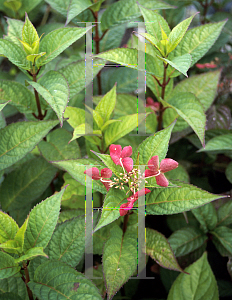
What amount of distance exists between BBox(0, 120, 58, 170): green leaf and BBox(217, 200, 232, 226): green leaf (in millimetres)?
662

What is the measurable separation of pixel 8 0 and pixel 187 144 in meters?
1.00

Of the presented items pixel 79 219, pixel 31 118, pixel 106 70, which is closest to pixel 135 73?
pixel 106 70

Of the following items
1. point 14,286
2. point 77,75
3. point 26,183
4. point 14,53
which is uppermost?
point 14,53

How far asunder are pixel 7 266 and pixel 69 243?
192 mm

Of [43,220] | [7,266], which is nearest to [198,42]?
[43,220]

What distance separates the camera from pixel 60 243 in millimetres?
789

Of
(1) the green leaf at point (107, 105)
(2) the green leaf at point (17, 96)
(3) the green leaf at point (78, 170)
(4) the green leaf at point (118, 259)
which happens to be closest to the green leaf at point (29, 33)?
(2) the green leaf at point (17, 96)

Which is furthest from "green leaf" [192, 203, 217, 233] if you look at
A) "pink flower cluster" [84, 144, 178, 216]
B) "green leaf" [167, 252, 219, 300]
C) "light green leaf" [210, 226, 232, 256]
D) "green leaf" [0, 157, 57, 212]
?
"green leaf" [0, 157, 57, 212]

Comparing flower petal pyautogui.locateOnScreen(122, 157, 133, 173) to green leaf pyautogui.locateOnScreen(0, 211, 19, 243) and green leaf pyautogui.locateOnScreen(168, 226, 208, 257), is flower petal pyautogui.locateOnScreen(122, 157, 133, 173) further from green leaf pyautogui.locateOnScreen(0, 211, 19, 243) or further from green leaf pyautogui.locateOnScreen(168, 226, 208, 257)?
green leaf pyautogui.locateOnScreen(168, 226, 208, 257)

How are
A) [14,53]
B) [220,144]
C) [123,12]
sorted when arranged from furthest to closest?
[123,12]
[220,144]
[14,53]

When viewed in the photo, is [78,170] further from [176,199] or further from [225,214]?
[225,214]

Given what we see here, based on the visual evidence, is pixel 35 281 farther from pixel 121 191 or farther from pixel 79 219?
pixel 121 191

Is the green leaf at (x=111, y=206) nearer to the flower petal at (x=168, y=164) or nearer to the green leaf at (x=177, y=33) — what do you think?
the flower petal at (x=168, y=164)

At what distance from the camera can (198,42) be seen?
0.88 meters
